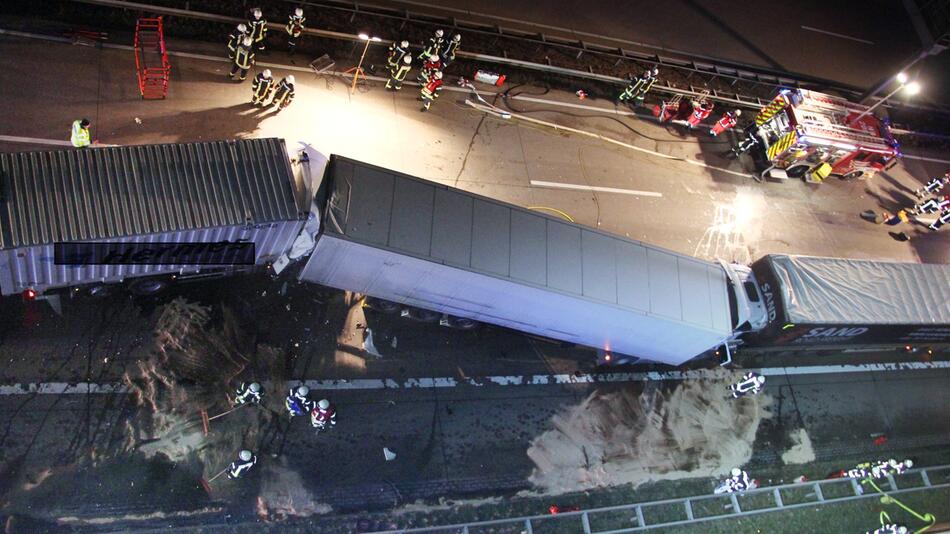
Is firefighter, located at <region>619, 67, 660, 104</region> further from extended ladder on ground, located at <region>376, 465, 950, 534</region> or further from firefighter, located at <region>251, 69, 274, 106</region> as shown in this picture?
extended ladder on ground, located at <region>376, 465, 950, 534</region>

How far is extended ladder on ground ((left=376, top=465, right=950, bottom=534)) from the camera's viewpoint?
603 inches

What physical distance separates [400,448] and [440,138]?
9.38 meters

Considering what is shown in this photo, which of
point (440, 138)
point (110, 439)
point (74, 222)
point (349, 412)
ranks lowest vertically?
point (110, 439)

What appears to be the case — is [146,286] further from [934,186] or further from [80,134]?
[934,186]

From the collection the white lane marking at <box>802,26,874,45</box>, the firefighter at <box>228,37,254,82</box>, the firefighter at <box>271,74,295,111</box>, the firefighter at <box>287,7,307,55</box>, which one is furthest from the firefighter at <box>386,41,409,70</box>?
the white lane marking at <box>802,26,874,45</box>

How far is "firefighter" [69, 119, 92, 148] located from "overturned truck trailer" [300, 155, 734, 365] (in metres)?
6.02

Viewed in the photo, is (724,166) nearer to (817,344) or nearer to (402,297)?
(817,344)

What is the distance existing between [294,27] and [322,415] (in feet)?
36.3

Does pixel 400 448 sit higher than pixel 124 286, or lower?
lower

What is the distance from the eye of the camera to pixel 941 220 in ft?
79.3

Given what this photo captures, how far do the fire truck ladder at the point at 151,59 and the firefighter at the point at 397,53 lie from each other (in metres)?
6.15

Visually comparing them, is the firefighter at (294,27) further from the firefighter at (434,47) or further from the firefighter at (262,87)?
the firefighter at (434,47)

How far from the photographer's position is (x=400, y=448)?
1548 centimetres

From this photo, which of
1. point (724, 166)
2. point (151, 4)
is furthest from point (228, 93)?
point (724, 166)
